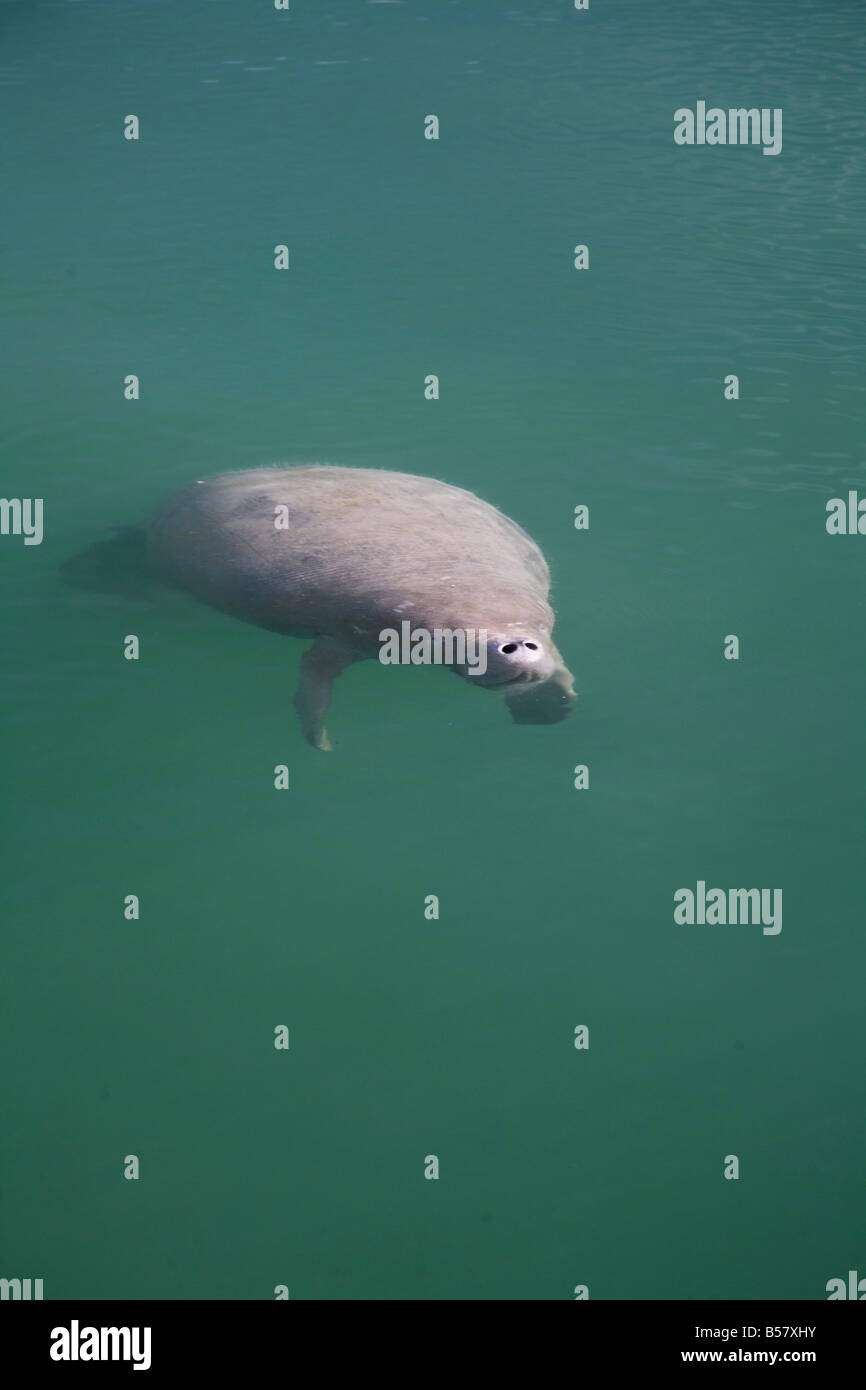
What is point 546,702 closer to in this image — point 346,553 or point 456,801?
point 456,801

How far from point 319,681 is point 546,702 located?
1188 millimetres

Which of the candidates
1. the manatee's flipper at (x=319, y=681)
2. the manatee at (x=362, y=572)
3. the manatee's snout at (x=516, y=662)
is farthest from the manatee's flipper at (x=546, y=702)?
the manatee's flipper at (x=319, y=681)

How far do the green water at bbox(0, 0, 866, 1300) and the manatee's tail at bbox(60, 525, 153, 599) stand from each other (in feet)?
0.50

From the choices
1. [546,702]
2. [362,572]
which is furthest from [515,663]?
[362,572]

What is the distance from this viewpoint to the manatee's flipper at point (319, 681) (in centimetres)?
628

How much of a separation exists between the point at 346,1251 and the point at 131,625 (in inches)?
160

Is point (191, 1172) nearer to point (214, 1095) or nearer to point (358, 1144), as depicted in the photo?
point (214, 1095)

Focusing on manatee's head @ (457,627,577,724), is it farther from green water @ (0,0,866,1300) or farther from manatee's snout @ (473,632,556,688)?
green water @ (0,0,866,1300)

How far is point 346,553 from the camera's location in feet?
21.6

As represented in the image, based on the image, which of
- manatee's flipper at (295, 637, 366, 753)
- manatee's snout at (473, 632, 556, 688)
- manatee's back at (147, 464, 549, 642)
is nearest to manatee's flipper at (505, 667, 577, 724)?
manatee's back at (147, 464, 549, 642)

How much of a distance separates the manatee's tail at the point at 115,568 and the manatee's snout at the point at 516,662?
2579 mm

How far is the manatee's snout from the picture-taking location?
5828mm

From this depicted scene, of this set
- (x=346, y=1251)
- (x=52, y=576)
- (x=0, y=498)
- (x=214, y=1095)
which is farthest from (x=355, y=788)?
(x=0, y=498)

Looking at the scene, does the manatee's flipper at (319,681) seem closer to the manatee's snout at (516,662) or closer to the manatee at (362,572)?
the manatee at (362,572)
